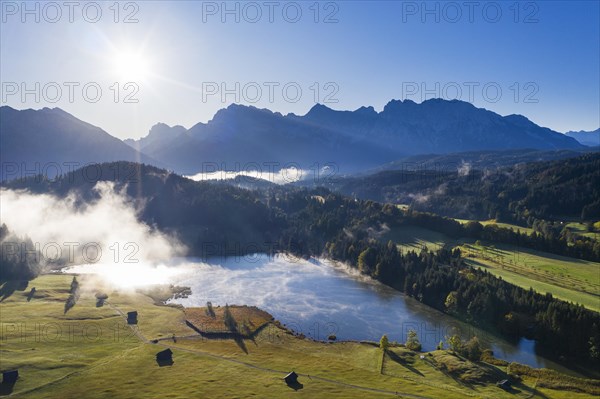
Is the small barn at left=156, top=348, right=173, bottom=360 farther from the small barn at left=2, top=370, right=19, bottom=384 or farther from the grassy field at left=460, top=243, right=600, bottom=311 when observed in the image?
the grassy field at left=460, top=243, right=600, bottom=311

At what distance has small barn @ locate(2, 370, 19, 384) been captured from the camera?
3159 inches

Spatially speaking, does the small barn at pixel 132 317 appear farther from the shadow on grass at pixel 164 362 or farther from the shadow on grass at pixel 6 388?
the shadow on grass at pixel 6 388

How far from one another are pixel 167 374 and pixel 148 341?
25.1 meters

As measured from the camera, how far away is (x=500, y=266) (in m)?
185

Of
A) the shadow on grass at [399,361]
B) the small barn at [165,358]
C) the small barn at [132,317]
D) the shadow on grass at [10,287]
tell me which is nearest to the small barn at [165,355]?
the small barn at [165,358]

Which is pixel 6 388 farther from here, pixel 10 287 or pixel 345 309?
pixel 345 309

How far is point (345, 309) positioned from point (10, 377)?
105m

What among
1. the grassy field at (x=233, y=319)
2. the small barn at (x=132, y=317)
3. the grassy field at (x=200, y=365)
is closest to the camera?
the grassy field at (x=200, y=365)

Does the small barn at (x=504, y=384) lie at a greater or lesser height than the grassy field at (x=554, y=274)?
lesser

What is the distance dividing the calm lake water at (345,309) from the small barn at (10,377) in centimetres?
7599

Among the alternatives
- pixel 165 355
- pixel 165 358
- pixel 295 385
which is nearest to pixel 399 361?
pixel 295 385

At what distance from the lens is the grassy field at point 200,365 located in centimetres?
8331

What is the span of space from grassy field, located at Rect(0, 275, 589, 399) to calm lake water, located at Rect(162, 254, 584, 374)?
48.9 feet

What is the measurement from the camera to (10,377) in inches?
3177
